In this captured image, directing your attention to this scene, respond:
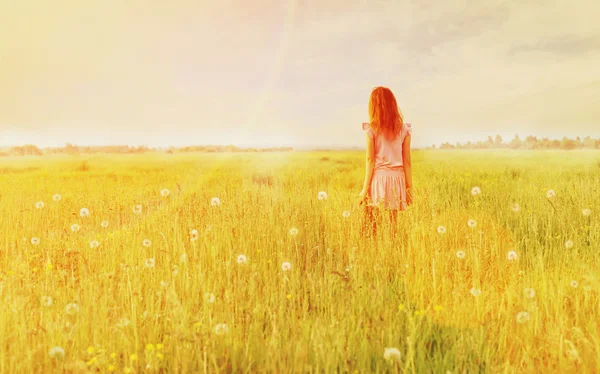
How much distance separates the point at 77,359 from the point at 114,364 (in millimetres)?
233

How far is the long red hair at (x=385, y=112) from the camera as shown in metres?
5.70

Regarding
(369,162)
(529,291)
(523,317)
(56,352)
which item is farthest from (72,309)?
(369,162)

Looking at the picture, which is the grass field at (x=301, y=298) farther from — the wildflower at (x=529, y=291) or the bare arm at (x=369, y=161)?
the bare arm at (x=369, y=161)

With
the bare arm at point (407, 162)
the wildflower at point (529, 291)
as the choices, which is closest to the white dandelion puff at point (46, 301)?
the wildflower at point (529, 291)

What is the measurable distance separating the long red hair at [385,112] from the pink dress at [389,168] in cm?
8

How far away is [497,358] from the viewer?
2787 millimetres

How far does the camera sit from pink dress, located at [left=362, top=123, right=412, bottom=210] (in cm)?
580

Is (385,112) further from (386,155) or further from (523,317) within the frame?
(523,317)

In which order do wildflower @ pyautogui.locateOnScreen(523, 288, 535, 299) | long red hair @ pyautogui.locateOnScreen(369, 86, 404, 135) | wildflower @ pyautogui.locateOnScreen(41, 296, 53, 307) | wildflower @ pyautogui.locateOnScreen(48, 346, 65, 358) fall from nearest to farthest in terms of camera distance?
wildflower @ pyautogui.locateOnScreen(48, 346, 65, 358) → wildflower @ pyautogui.locateOnScreen(523, 288, 535, 299) → wildflower @ pyautogui.locateOnScreen(41, 296, 53, 307) → long red hair @ pyautogui.locateOnScreen(369, 86, 404, 135)

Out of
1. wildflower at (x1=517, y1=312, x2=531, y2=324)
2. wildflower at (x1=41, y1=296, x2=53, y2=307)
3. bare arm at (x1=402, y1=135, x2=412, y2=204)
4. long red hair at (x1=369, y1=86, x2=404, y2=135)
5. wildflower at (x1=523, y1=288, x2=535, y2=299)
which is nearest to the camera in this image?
wildflower at (x1=517, y1=312, x2=531, y2=324)

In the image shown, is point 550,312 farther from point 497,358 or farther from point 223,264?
point 223,264

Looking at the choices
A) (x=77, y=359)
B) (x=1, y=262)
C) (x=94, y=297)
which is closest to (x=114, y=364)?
(x=77, y=359)

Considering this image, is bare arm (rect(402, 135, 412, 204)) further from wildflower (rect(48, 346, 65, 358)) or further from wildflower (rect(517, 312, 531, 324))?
wildflower (rect(48, 346, 65, 358))

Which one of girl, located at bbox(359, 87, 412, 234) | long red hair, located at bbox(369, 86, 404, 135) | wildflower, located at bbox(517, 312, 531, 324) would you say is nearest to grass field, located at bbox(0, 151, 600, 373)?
wildflower, located at bbox(517, 312, 531, 324)
